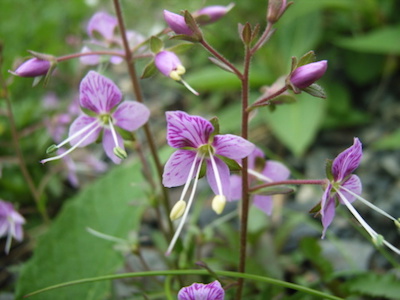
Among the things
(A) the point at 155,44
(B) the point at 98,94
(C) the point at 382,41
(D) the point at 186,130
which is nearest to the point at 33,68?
(B) the point at 98,94

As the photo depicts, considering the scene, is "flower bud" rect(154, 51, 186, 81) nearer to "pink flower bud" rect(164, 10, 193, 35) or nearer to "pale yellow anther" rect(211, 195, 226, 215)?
"pink flower bud" rect(164, 10, 193, 35)

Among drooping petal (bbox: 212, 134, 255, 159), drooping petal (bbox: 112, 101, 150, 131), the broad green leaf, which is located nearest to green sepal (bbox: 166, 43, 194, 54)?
drooping petal (bbox: 112, 101, 150, 131)

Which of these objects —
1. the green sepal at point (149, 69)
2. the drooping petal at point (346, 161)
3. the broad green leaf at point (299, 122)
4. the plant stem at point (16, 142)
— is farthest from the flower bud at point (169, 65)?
the broad green leaf at point (299, 122)

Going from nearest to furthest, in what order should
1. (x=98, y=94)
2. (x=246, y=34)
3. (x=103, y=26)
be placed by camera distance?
(x=246, y=34) < (x=98, y=94) < (x=103, y=26)

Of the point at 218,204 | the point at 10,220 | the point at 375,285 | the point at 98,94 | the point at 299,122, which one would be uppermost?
the point at 98,94

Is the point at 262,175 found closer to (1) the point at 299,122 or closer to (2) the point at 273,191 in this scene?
(2) the point at 273,191

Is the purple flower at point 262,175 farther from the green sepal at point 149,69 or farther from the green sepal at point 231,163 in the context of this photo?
the green sepal at point 149,69
